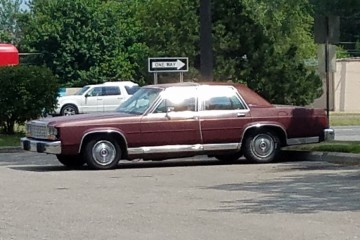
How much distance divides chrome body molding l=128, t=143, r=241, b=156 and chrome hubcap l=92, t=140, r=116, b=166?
0.34 metres

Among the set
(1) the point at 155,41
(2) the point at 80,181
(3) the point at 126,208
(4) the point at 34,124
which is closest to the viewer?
(3) the point at 126,208

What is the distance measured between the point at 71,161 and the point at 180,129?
2305 millimetres

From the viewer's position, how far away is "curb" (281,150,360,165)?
18.9 meters

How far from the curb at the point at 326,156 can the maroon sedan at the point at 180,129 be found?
0.37 meters

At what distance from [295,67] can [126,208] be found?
79.5ft

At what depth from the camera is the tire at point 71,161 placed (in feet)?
63.9

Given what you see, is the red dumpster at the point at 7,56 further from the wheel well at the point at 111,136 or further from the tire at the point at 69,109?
the wheel well at the point at 111,136

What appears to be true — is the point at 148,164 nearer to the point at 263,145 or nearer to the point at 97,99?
the point at 263,145

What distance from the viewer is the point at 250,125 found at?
1947cm

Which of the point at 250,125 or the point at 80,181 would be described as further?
the point at 250,125

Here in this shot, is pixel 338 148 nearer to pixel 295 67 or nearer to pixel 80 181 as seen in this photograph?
pixel 80 181

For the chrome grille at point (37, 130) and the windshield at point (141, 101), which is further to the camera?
the windshield at point (141, 101)

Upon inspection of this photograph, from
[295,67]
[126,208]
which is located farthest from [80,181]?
[295,67]

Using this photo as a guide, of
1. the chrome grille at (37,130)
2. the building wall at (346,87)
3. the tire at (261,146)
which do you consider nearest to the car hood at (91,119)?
the chrome grille at (37,130)
